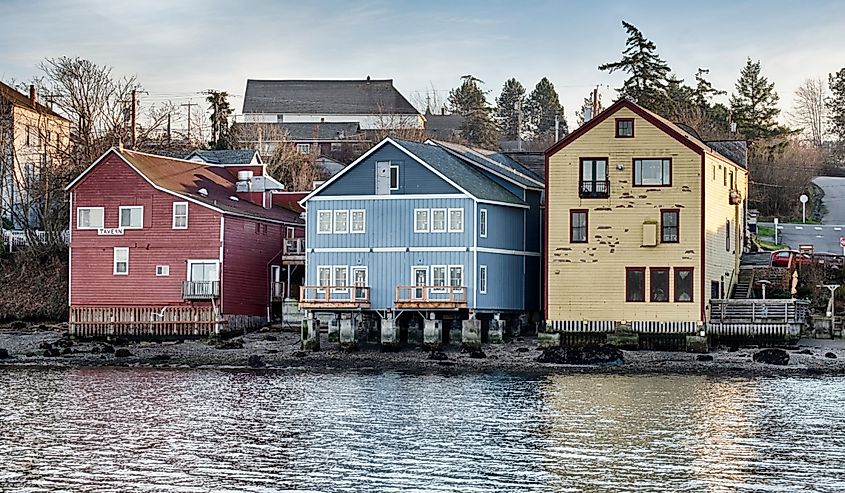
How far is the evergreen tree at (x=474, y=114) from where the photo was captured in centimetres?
12650

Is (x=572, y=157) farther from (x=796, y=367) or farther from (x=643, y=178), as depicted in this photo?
(x=796, y=367)

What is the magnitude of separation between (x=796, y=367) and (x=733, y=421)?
51.2 ft

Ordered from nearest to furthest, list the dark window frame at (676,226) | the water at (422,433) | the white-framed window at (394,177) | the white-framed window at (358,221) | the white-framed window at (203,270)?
the water at (422,433), the dark window frame at (676,226), the white-framed window at (394,177), the white-framed window at (358,221), the white-framed window at (203,270)

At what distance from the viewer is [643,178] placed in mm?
57062

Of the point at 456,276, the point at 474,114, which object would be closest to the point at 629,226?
the point at 456,276

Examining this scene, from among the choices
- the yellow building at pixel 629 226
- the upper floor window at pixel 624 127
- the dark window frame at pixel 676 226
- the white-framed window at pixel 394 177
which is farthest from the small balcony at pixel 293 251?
the dark window frame at pixel 676 226

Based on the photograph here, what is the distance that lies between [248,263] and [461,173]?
12103 mm

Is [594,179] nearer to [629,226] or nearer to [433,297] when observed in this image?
[629,226]

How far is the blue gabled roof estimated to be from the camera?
5825 centimetres

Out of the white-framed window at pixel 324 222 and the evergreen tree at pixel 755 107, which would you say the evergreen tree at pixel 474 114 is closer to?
the evergreen tree at pixel 755 107

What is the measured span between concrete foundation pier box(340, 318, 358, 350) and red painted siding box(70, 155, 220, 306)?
8582 mm

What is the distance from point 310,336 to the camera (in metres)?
58.6

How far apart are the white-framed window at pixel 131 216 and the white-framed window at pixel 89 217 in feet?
3.52

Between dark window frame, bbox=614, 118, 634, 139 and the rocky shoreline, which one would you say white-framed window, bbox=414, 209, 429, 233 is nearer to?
the rocky shoreline
